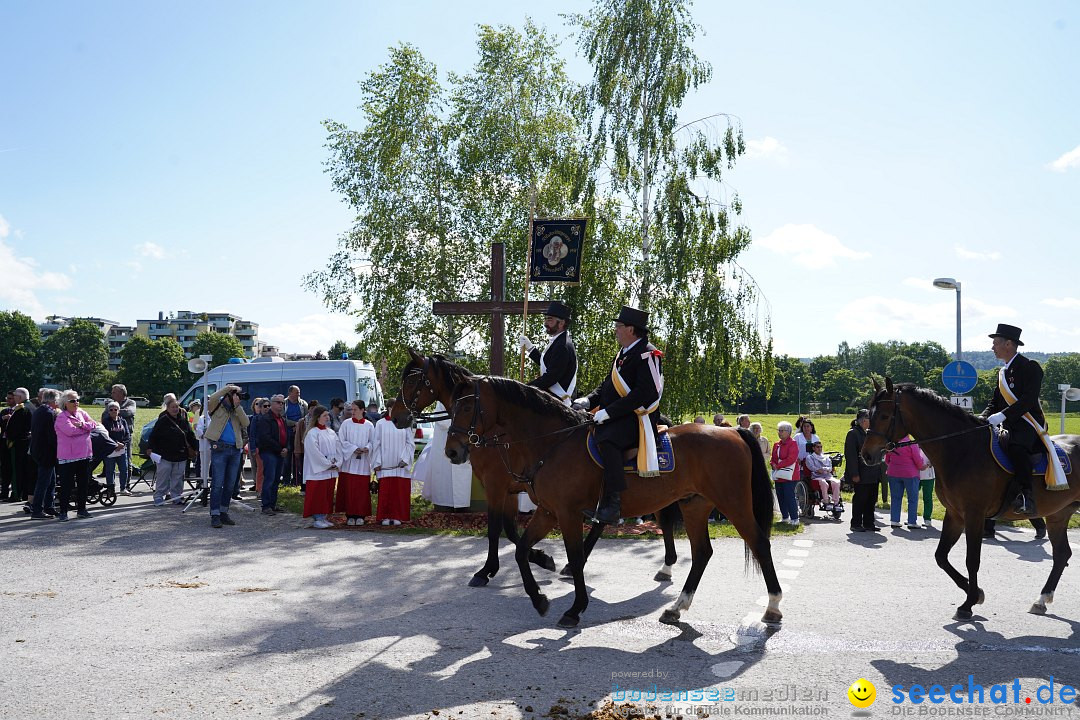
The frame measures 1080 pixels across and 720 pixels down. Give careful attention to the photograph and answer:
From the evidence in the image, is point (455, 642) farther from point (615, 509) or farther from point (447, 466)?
point (447, 466)

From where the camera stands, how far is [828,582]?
930cm

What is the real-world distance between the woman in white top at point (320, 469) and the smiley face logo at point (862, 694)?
9.20 m

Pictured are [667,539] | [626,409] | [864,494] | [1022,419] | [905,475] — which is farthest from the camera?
[905,475]

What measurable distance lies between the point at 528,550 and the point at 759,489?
224cm

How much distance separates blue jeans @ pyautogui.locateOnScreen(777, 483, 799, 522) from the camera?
47.2ft

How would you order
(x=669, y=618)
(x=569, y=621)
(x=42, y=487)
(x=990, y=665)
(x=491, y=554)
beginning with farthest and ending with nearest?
1. (x=42, y=487)
2. (x=491, y=554)
3. (x=669, y=618)
4. (x=569, y=621)
5. (x=990, y=665)

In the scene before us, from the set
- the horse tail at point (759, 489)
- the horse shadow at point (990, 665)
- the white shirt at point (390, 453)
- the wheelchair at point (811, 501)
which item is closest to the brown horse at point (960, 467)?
the horse shadow at point (990, 665)

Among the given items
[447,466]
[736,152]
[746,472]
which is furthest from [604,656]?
[736,152]

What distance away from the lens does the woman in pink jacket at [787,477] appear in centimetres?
1439

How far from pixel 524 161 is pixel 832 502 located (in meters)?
13.8

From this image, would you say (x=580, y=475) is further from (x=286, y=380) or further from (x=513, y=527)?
(x=286, y=380)

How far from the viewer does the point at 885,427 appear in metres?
8.57

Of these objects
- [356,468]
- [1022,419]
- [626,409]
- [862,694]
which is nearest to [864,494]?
[1022,419]

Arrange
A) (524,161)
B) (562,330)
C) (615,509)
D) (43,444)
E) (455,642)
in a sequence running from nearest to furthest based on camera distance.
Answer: (455,642)
(615,509)
(562,330)
(43,444)
(524,161)
